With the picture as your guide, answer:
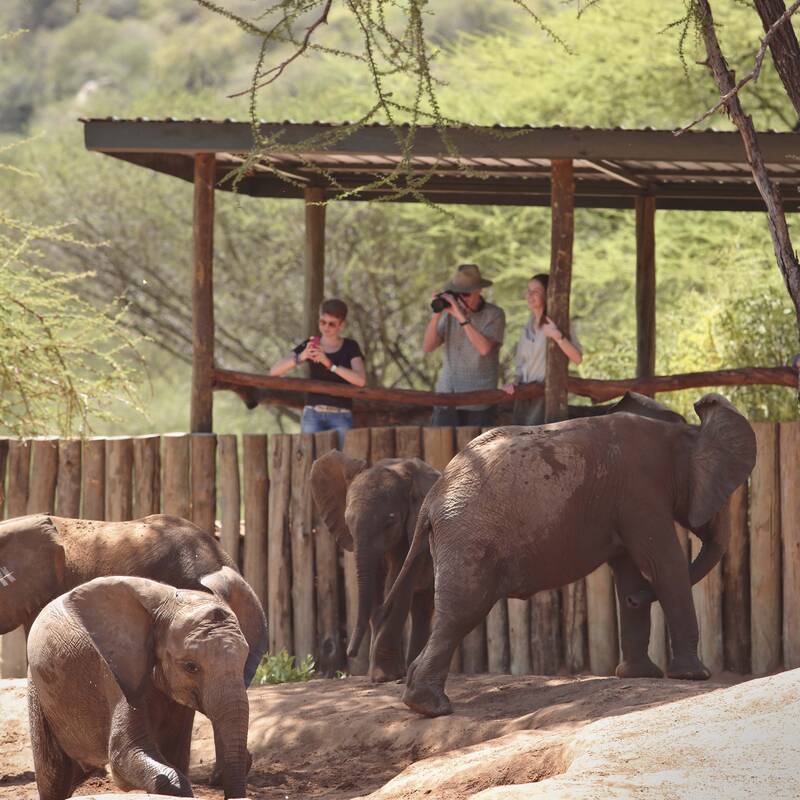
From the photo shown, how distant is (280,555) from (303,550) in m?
0.18

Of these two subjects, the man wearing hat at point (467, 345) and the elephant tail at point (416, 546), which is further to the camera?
the man wearing hat at point (467, 345)

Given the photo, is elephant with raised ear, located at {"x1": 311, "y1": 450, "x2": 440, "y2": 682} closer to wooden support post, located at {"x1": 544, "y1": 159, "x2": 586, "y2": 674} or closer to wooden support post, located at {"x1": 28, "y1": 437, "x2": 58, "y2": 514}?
wooden support post, located at {"x1": 544, "y1": 159, "x2": 586, "y2": 674}

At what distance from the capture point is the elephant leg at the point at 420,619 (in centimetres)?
897

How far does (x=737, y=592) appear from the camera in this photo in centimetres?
988

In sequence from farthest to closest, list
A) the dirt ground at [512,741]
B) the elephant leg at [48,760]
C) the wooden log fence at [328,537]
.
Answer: the wooden log fence at [328,537], the elephant leg at [48,760], the dirt ground at [512,741]

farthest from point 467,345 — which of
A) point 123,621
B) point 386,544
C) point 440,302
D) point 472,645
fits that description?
point 123,621

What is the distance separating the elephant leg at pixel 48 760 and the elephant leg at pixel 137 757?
1.68 feet

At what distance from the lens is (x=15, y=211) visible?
2748 cm

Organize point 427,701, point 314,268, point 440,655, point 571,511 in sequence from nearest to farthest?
point 427,701, point 440,655, point 571,511, point 314,268

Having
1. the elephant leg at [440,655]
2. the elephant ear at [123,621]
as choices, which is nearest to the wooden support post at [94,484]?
the elephant leg at [440,655]

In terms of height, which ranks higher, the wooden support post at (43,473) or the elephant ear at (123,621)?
the wooden support post at (43,473)

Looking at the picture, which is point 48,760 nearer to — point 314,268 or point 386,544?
point 386,544

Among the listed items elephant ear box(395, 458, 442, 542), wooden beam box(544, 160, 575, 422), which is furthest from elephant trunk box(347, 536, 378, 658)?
wooden beam box(544, 160, 575, 422)

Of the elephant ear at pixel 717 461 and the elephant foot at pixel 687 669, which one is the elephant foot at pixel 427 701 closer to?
the elephant foot at pixel 687 669
